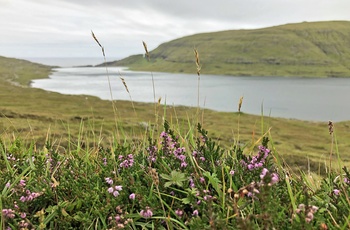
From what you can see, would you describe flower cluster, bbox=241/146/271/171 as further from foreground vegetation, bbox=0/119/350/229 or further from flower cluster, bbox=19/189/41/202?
flower cluster, bbox=19/189/41/202

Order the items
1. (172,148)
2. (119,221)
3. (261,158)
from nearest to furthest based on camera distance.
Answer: (119,221)
(261,158)
(172,148)

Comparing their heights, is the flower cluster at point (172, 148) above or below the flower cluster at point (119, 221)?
above

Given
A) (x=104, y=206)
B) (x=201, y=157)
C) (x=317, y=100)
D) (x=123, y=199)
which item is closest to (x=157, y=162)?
(x=201, y=157)

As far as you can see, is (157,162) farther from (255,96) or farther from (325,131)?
(255,96)

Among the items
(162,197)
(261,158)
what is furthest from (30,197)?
→ (261,158)

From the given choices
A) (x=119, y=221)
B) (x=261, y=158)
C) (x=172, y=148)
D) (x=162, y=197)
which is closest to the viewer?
(x=119, y=221)

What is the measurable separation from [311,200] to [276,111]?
4334 inches

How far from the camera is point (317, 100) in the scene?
129 meters

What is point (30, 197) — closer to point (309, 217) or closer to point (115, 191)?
point (115, 191)

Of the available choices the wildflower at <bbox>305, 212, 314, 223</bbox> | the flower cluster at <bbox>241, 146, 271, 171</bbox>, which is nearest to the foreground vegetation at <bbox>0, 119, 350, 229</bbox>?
the flower cluster at <bbox>241, 146, 271, 171</bbox>

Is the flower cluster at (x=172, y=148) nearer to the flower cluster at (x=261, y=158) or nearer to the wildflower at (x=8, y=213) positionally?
the flower cluster at (x=261, y=158)

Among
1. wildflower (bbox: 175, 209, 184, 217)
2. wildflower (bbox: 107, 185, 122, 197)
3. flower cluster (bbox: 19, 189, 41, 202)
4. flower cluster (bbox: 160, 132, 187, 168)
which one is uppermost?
flower cluster (bbox: 160, 132, 187, 168)

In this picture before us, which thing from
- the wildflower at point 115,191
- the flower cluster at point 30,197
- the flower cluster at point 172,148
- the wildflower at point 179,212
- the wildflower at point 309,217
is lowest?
the wildflower at point 179,212

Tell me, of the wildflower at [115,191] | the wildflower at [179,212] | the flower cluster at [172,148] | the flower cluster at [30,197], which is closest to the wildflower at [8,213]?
the flower cluster at [30,197]
